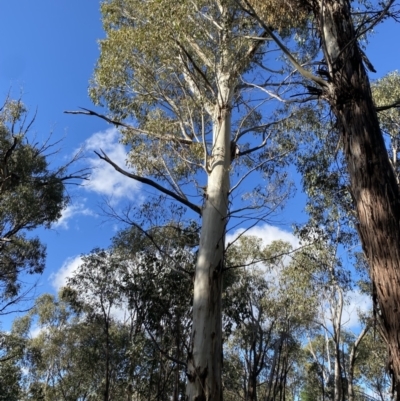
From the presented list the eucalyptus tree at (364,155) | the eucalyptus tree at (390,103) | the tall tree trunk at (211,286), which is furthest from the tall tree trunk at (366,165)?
the eucalyptus tree at (390,103)

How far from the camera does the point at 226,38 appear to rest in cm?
576

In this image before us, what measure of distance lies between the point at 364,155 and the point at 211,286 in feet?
7.01

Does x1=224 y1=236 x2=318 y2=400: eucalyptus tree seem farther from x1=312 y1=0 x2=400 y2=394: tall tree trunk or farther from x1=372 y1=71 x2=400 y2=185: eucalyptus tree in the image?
x1=312 y1=0 x2=400 y2=394: tall tree trunk

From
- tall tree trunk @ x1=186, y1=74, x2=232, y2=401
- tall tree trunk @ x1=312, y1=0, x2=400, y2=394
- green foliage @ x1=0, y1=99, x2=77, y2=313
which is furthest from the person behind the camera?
green foliage @ x1=0, y1=99, x2=77, y2=313

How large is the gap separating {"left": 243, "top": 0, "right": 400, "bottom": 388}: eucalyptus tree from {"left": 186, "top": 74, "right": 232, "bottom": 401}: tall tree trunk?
77.5 inches

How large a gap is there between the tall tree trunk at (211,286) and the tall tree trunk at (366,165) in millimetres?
2011

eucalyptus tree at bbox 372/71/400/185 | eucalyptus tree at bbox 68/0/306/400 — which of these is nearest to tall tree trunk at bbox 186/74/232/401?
eucalyptus tree at bbox 68/0/306/400

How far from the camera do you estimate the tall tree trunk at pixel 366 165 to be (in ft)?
6.59

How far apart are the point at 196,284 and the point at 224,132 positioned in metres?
2.06

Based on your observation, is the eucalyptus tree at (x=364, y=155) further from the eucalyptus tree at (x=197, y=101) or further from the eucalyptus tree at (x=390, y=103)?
the eucalyptus tree at (x=390, y=103)

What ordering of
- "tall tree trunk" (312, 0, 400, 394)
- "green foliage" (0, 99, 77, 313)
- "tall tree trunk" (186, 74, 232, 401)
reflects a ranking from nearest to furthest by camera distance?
1. "tall tree trunk" (312, 0, 400, 394)
2. "tall tree trunk" (186, 74, 232, 401)
3. "green foliage" (0, 99, 77, 313)

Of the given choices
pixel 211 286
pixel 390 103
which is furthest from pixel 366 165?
pixel 390 103

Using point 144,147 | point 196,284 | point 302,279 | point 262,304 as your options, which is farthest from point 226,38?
point 262,304

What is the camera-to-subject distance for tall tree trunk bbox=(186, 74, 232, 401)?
3676 millimetres
